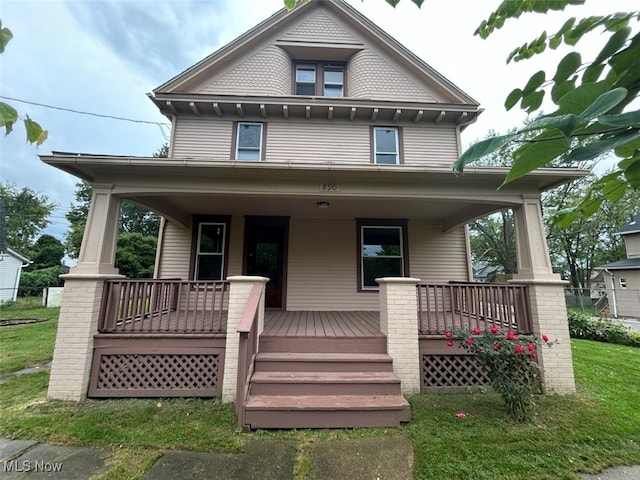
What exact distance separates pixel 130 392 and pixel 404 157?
22.5 ft

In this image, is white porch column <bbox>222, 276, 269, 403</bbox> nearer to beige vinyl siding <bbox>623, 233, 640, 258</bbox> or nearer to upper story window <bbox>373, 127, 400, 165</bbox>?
upper story window <bbox>373, 127, 400, 165</bbox>

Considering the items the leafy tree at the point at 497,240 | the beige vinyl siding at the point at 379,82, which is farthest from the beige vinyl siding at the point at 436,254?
the leafy tree at the point at 497,240

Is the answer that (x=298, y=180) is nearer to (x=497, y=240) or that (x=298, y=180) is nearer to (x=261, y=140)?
(x=261, y=140)

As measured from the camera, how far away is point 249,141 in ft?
23.1

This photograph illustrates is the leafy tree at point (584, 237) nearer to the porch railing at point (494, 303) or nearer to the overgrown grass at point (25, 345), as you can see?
the porch railing at point (494, 303)

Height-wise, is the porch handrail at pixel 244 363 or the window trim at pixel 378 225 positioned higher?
the window trim at pixel 378 225

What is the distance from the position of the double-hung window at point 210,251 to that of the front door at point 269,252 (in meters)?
0.56

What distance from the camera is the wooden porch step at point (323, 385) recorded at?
3.56 m

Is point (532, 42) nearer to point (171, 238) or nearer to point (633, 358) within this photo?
point (171, 238)

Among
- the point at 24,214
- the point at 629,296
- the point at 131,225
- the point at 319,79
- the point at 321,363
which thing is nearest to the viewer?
the point at 321,363

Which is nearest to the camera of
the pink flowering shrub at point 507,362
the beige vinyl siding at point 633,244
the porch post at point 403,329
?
the pink flowering shrub at point 507,362

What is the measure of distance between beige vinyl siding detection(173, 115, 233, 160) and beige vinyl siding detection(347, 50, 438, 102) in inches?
133

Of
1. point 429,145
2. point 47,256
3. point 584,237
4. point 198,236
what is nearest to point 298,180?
point 198,236
